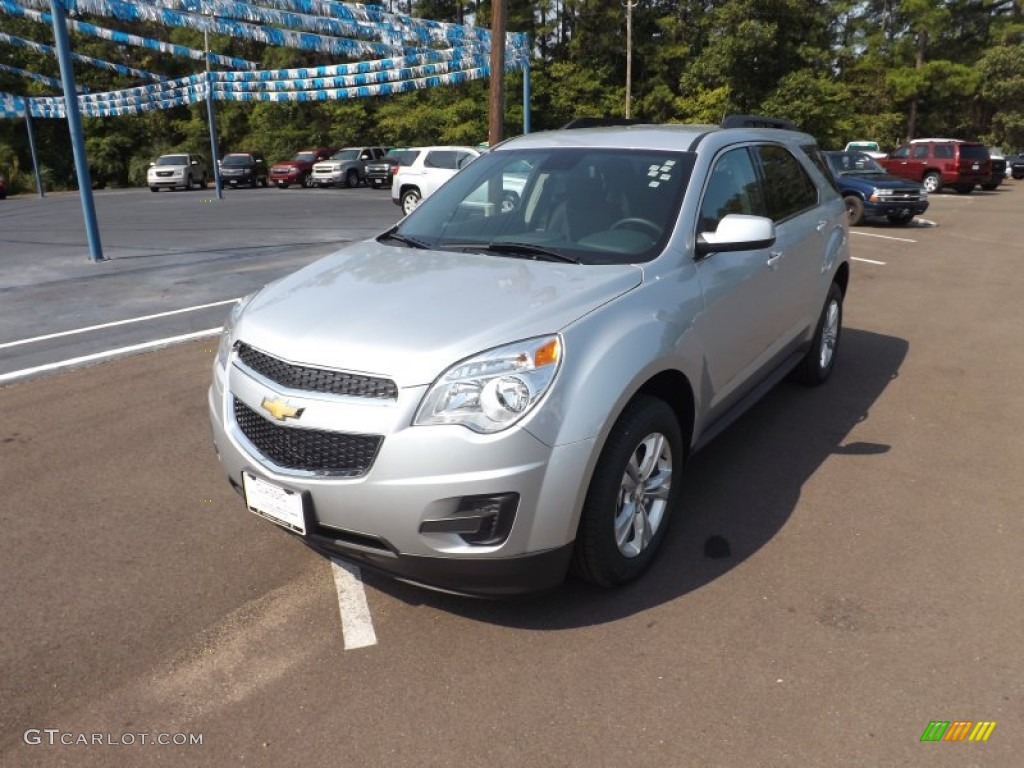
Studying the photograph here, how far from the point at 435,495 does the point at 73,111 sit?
1111cm

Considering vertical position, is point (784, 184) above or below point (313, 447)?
above

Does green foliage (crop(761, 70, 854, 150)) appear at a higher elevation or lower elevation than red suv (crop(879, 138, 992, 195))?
higher

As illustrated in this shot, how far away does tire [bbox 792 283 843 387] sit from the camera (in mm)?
5523

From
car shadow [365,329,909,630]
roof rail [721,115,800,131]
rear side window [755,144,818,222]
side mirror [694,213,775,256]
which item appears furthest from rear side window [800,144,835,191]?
side mirror [694,213,775,256]

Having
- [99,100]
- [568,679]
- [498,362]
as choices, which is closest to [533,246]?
[498,362]

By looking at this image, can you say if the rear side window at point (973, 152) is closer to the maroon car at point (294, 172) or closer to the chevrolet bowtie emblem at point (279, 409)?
the maroon car at point (294, 172)

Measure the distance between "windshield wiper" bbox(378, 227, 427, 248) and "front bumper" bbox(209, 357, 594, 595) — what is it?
4.38 feet

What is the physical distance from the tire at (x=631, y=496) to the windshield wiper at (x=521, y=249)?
2.48 ft

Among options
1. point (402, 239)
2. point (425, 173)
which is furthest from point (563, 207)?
point (425, 173)

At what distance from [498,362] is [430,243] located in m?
1.43

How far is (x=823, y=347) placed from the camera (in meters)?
5.72

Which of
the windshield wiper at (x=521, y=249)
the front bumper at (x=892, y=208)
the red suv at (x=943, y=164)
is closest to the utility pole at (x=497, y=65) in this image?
the front bumper at (x=892, y=208)

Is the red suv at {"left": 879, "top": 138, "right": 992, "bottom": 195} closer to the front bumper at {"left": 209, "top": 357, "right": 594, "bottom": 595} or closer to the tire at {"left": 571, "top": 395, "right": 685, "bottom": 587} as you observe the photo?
the tire at {"left": 571, "top": 395, "right": 685, "bottom": 587}

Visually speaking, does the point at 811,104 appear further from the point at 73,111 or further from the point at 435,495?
the point at 435,495
